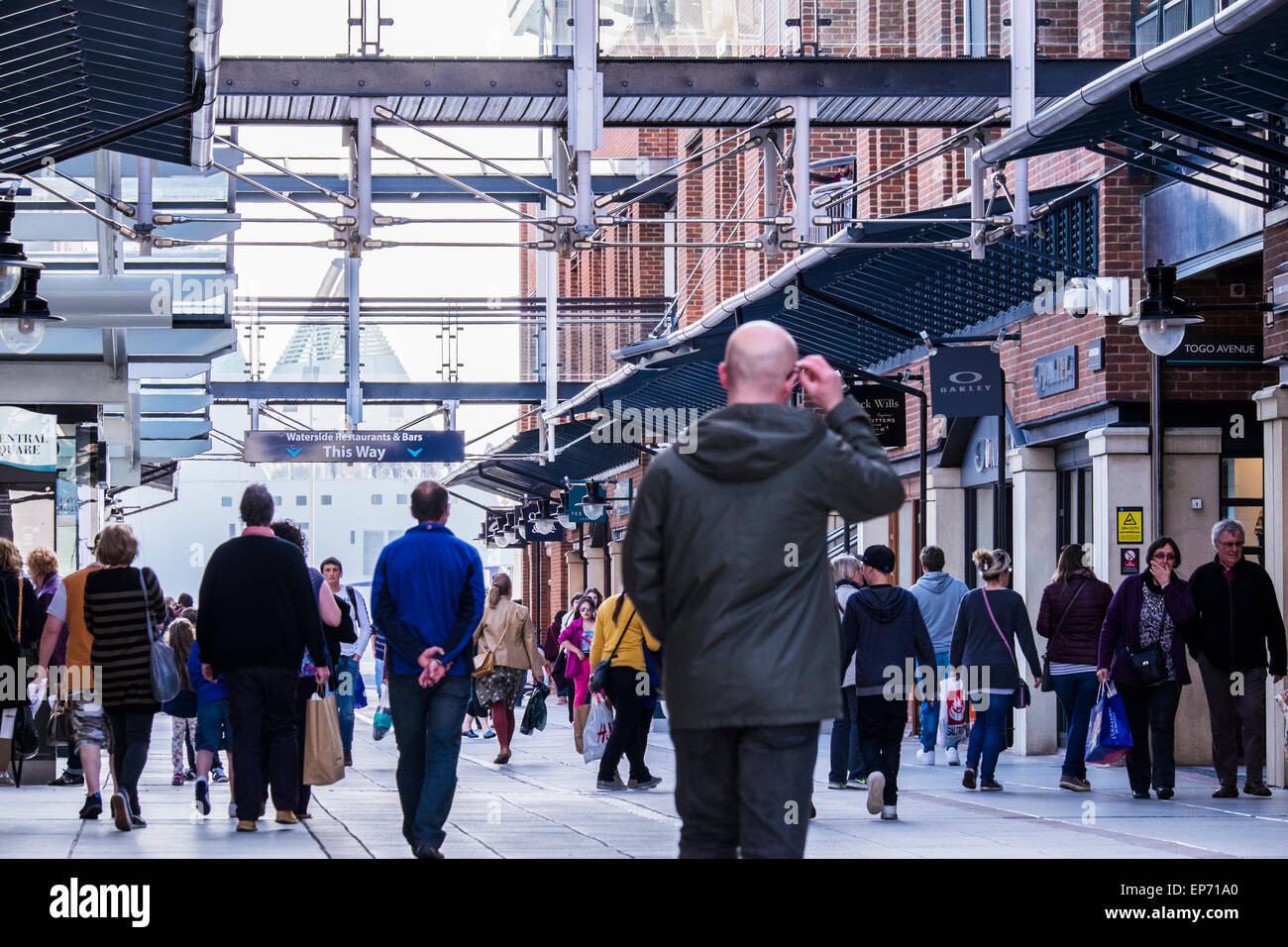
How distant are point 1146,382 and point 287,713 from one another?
9.61 metres

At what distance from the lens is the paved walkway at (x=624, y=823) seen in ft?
34.4

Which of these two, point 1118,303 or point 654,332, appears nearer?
point 1118,303

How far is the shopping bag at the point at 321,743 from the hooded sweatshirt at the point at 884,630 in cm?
339

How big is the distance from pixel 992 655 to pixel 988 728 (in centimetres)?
55

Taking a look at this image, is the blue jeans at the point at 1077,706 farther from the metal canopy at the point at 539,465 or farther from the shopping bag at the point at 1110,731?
the metal canopy at the point at 539,465

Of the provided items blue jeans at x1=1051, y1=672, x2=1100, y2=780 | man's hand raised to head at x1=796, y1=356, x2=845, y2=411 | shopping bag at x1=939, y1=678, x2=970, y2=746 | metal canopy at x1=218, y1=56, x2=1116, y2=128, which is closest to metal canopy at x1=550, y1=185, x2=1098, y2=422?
metal canopy at x1=218, y1=56, x2=1116, y2=128

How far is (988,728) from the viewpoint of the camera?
607 inches

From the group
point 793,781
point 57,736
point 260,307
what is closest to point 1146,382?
point 57,736

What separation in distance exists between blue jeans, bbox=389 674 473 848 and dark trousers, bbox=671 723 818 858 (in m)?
4.12

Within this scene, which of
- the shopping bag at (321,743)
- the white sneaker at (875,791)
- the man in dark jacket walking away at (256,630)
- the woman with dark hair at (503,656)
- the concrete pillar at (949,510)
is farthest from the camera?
the concrete pillar at (949,510)

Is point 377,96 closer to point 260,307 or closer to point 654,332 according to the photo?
point 654,332

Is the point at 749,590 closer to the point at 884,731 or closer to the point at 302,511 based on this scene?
the point at 884,731

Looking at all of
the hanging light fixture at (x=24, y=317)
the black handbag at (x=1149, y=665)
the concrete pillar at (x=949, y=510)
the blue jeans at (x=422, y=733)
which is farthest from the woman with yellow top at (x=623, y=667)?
the concrete pillar at (x=949, y=510)

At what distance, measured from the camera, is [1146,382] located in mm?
18297
